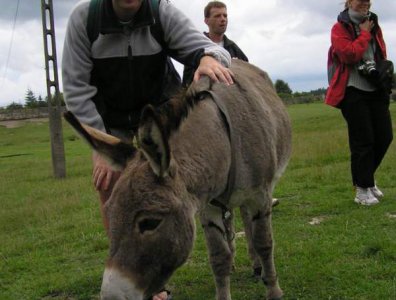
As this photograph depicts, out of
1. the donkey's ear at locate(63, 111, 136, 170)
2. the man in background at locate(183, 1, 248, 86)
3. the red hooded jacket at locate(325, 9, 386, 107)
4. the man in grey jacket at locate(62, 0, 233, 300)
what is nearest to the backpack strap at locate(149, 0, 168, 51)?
the man in grey jacket at locate(62, 0, 233, 300)

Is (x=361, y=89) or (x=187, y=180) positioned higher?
(x=361, y=89)

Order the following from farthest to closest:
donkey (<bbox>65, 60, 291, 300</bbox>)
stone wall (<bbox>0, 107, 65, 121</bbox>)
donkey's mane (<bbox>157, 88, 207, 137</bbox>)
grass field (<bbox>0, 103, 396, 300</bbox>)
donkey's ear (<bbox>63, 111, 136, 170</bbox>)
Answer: stone wall (<bbox>0, 107, 65, 121</bbox>) → grass field (<bbox>0, 103, 396, 300</bbox>) → donkey's mane (<bbox>157, 88, 207, 137</bbox>) → donkey's ear (<bbox>63, 111, 136, 170</bbox>) → donkey (<bbox>65, 60, 291, 300</bbox>)

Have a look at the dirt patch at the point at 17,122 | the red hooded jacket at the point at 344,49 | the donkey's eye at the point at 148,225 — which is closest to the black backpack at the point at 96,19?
the donkey's eye at the point at 148,225

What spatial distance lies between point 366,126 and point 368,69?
2.27 ft

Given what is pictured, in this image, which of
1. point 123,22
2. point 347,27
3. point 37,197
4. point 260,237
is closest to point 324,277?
point 260,237

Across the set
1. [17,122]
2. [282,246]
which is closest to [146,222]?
[282,246]

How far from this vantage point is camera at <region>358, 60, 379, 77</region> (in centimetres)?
616

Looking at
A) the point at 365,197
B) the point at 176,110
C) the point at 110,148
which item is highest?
the point at 176,110

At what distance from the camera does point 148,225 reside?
2566 millimetres

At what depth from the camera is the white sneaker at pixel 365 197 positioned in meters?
6.52

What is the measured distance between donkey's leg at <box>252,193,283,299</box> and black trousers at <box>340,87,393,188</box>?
2969 mm

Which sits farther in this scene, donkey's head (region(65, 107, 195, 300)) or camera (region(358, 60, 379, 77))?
camera (region(358, 60, 379, 77))

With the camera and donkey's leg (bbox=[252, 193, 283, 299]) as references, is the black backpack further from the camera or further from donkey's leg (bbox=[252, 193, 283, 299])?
the camera

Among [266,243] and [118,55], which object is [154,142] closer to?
[118,55]
